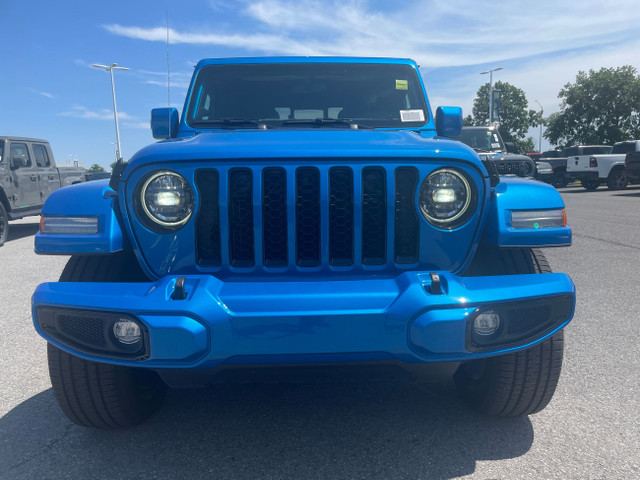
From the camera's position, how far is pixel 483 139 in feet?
41.7

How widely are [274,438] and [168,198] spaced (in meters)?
1.19

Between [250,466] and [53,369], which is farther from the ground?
[53,369]

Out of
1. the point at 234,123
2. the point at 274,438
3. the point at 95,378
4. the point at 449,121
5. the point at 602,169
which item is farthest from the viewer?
the point at 602,169

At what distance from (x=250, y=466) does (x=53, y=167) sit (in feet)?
38.3

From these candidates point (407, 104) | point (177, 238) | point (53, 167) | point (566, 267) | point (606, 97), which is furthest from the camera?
point (606, 97)

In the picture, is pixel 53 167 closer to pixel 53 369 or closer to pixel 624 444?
pixel 53 369

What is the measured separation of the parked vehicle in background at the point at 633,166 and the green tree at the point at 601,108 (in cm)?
2800

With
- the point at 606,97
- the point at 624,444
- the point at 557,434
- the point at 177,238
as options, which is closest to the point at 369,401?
the point at 557,434

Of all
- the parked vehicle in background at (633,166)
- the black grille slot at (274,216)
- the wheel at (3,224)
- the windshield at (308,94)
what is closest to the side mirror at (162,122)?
the windshield at (308,94)

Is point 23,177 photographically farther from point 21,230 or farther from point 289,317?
point 289,317

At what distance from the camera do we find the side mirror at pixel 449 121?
3469 mm

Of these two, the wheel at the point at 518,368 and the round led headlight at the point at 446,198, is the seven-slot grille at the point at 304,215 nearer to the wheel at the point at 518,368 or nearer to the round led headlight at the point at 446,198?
the round led headlight at the point at 446,198

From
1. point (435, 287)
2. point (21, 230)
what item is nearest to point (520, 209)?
point (435, 287)

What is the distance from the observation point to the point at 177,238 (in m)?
2.24
